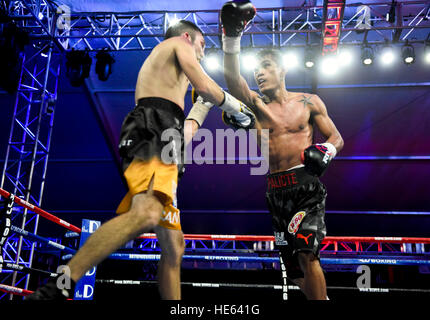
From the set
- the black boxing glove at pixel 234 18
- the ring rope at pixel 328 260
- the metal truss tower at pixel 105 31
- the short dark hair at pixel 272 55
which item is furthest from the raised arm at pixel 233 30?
the metal truss tower at pixel 105 31

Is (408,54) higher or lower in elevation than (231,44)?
higher

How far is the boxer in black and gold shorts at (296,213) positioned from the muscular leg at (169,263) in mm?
706

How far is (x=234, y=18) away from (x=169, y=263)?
3.88ft

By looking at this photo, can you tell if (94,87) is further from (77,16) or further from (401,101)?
(401,101)

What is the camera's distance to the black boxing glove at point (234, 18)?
1951mm

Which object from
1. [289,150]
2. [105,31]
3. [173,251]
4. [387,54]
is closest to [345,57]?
[387,54]

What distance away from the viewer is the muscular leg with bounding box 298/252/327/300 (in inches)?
79.7

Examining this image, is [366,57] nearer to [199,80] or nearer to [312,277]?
[312,277]

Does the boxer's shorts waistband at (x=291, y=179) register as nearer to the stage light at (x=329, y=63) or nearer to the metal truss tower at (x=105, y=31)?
the metal truss tower at (x=105, y=31)

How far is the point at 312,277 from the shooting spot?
2039 millimetres

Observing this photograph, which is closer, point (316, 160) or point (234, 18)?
point (234, 18)

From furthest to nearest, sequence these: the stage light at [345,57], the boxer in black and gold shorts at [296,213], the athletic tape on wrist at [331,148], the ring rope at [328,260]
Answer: the stage light at [345,57] < the ring rope at [328,260] < the athletic tape on wrist at [331,148] < the boxer in black and gold shorts at [296,213]

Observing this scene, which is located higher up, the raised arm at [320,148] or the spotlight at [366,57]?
the spotlight at [366,57]
